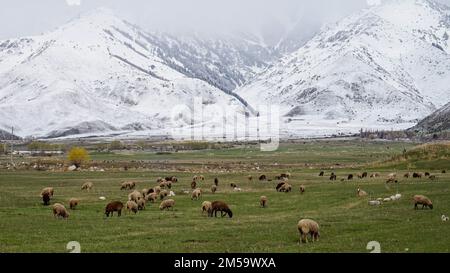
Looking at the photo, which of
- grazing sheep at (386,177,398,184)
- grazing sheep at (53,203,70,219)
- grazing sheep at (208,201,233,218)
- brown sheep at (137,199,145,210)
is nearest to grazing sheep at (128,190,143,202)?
brown sheep at (137,199,145,210)

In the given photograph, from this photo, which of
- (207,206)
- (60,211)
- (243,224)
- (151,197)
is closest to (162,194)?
(151,197)

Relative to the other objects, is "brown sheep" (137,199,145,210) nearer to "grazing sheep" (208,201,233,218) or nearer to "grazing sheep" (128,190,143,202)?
"grazing sheep" (128,190,143,202)

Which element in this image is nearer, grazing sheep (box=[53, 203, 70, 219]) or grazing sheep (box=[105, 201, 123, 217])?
grazing sheep (box=[53, 203, 70, 219])

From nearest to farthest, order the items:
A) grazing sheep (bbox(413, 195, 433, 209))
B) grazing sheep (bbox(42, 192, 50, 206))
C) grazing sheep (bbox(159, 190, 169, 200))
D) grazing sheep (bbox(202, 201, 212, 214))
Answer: grazing sheep (bbox(413, 195, 433, 209)) < grazing sheep (bbox(202, 201, 212, 214)) < grazing sheep (bbox(42, 192, 50, 206)) < grazing sheep (bbox(159, 190, 169, 200))

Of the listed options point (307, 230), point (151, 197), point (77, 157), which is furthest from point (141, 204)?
point (77, 157)

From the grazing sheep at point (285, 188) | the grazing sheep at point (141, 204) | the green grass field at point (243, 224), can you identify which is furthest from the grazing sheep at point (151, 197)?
the grazing sheep at point (285, 188)

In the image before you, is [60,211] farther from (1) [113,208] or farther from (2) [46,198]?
(2) [46,198]

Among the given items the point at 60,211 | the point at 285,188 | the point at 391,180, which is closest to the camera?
the point at 60,211

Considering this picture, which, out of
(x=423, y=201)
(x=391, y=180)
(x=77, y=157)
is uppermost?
(x=77, y=157)

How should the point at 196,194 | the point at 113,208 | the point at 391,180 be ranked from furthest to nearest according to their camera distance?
the point at 391,180
the point at 196,194
the point at 113,208

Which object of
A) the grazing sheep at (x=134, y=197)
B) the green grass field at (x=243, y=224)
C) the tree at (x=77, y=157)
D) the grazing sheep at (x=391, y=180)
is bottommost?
the green grass field at (x=243, y=224)

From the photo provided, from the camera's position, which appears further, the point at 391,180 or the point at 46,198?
the point at 391,180

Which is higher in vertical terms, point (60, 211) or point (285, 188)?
point (285, 188)

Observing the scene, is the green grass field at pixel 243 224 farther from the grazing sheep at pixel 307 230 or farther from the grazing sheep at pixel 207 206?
the grazing sheep at pixel 207 206
